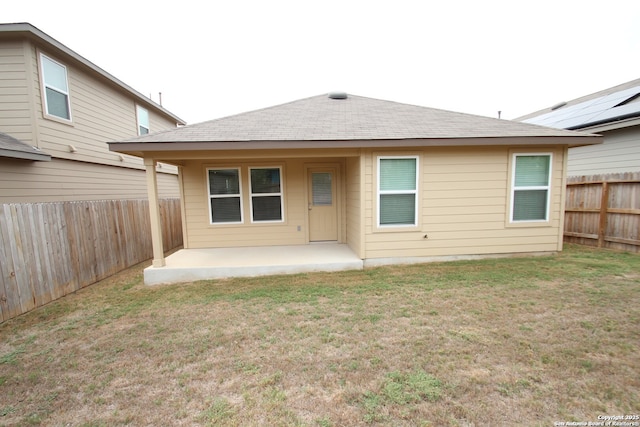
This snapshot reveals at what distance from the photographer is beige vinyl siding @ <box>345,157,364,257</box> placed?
5496mm

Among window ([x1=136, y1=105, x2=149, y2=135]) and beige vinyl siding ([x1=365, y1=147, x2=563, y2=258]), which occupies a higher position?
window ([x1=136, y1=105, x2=149, y2=135])

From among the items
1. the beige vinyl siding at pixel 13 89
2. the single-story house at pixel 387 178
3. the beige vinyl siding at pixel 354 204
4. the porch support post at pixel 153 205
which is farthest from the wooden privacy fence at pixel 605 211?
the beige vinyl siding at pixel 13 89

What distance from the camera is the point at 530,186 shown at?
5645mm

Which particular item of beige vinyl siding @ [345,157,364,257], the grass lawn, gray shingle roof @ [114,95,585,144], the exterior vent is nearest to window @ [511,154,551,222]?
gray shingle roof @ [114,95,585,144]

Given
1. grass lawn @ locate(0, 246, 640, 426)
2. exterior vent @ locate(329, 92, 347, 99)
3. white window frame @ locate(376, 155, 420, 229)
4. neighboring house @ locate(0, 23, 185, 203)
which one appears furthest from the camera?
exterior vent @ locate(329, 92, 347, 99)

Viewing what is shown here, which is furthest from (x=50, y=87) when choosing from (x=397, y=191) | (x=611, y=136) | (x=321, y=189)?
(x=611, y=136)

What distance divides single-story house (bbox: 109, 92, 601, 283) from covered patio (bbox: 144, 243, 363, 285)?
0.08 feet

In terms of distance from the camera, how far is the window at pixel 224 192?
6707mm

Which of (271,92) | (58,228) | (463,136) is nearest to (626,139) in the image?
(463,136)

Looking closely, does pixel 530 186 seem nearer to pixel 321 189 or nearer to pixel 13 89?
pixel 321 189

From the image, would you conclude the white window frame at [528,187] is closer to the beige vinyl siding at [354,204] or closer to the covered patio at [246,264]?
the beige vinyl siding at [354,204]

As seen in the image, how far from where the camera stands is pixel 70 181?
6918 millimetres

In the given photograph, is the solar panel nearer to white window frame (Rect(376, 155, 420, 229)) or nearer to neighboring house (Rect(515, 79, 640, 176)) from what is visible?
neighboring house (Rect(515, 79, 640, 176))

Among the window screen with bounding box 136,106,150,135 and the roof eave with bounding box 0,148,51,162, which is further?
the window screen with bounding box 136,106,150,135
